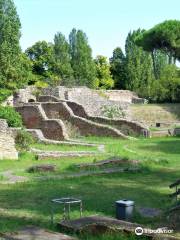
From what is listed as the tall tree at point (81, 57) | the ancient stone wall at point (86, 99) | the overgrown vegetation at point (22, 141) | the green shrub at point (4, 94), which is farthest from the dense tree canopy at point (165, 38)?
the overgrown vegetation at point (22, 141)

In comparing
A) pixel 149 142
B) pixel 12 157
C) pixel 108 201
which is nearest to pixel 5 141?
pixel 12 157

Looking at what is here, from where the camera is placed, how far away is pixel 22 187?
12.9 m

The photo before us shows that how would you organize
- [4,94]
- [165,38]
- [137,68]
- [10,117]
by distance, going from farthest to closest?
[137,68] → [165,38] → [4,94] → [10,117]

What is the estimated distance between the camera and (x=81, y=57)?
60.8m

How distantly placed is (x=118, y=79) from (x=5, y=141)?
157ft

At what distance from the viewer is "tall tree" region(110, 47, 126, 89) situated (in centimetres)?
6450

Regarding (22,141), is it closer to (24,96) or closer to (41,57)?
(24,96)

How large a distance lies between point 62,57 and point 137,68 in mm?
9044

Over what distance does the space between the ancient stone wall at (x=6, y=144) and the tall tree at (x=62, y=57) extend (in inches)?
1514

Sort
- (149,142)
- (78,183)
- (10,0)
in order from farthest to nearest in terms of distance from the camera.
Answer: (10,0) → (149,142) → (78,183)

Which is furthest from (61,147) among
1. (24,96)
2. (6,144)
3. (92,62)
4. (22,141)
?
(92,62)

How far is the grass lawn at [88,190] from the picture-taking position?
9.75 m

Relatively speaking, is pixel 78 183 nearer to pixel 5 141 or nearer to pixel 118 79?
pixel 5 141

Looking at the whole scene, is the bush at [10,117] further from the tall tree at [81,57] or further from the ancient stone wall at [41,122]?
the tall tree at [81,57]
